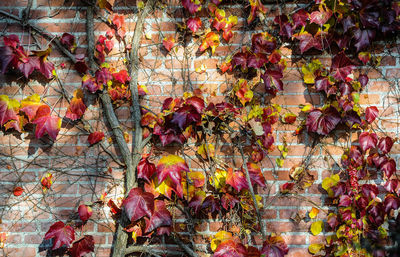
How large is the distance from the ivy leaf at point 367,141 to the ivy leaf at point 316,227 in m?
0.48

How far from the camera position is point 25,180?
1985 mm

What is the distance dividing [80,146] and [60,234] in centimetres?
51

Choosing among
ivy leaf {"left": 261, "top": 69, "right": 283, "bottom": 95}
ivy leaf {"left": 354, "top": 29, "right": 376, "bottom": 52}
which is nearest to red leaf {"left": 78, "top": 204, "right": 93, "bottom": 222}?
ivy leaf {"left": 261, "top": 69, "right": 283, "bottom": 95}

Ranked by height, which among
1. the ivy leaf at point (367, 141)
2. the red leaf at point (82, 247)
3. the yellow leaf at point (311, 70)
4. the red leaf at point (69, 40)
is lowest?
the red leaf at point (82, 247)

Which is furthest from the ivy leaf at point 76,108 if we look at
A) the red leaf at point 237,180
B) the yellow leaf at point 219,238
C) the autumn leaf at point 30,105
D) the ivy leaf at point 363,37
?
the ivy leaf at point 363,37

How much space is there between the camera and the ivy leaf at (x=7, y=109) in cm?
189

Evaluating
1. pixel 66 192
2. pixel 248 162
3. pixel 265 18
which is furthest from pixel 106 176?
pixel 265 18

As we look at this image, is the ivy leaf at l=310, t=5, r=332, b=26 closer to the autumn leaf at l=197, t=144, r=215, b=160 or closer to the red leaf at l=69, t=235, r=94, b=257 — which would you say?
the autumn leaf at l=197, t=144, r=215, b=160

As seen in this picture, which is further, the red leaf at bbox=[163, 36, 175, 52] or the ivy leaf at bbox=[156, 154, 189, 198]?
the red leaf at bbox=[163, 36, 175, 52]

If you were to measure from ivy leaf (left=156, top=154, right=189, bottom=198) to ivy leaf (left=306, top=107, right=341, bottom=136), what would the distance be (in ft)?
2.43

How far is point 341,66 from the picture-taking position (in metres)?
1.88

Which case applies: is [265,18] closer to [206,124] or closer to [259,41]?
[259,41]

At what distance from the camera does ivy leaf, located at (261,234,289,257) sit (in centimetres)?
181

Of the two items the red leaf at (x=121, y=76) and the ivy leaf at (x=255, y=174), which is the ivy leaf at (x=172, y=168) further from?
the red leaf at (x=121, y=76)
